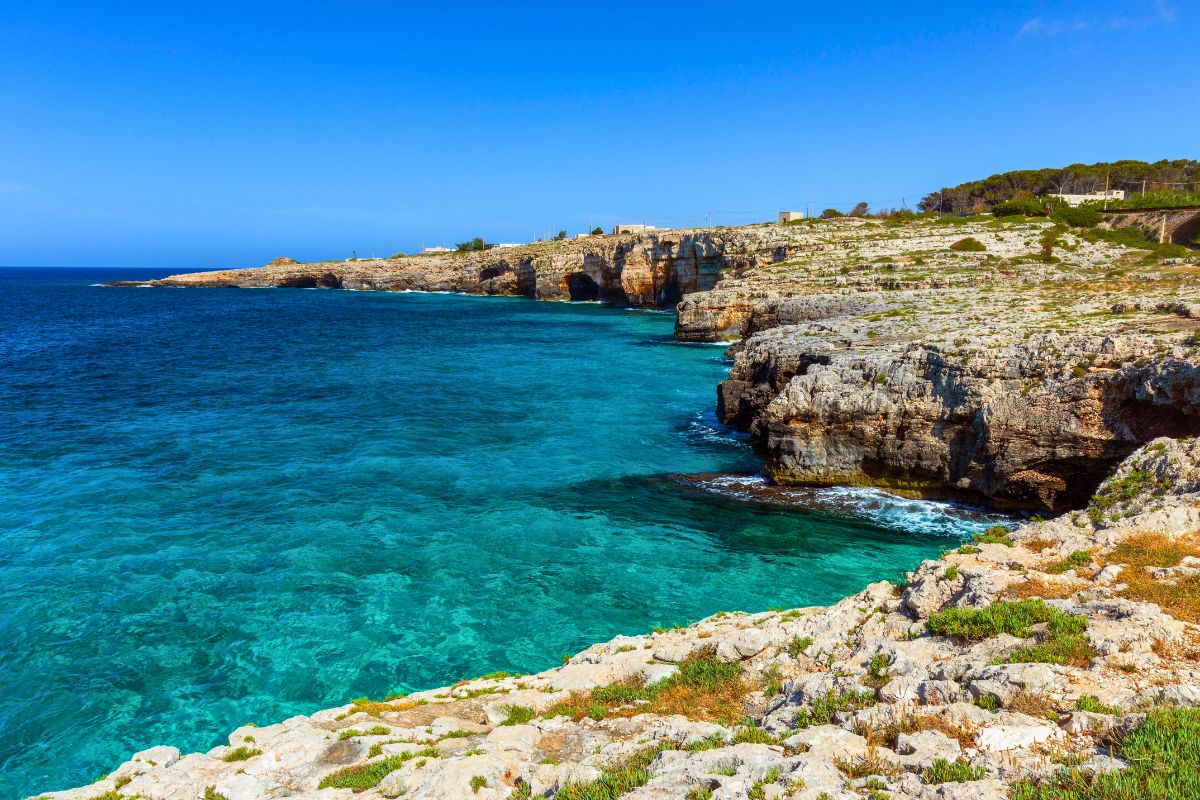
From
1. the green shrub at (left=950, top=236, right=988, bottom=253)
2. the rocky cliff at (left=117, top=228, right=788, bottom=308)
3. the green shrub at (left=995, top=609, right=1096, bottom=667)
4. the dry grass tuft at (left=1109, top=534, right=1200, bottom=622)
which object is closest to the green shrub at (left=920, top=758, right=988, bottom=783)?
the green shrub at (left=995, top=609, right=1096, bottom=667)

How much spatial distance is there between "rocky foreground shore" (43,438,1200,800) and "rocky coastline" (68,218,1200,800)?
36 millimetres

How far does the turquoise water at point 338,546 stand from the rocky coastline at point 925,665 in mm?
3903

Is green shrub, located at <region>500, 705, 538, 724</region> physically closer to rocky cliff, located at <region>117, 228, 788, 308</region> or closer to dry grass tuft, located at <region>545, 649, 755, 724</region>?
dry grass tuft, located at <region>545, 649, 755, 724</region>

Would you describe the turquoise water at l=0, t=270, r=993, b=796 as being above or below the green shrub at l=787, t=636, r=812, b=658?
below

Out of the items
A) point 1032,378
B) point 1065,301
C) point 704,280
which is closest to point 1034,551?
point 1032,378

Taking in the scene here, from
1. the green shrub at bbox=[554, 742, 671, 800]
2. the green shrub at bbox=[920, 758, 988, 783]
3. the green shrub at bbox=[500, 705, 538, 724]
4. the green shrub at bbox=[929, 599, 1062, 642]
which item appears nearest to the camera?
the green shrub at bbox=[920, 758, 988, 783]

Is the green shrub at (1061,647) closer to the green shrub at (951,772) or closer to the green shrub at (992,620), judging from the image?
the green shrub at (992,620)

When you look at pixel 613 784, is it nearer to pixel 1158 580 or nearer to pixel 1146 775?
pixel 1146 775

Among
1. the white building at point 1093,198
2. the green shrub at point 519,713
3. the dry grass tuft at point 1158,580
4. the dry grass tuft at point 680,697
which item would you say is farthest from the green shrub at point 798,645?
the white building at point 1093,198

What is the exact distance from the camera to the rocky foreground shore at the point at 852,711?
7.01 m

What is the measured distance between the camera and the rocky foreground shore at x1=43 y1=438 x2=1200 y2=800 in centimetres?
701

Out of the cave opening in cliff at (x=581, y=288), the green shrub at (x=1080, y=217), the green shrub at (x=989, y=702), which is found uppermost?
the green shrub at (x=1080, y=217)

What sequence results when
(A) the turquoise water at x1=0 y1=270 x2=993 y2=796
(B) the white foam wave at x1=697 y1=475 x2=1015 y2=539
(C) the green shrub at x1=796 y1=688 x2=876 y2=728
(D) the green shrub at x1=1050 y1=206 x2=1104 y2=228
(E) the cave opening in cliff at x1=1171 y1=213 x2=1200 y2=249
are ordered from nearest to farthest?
(C) the green shrub at x1=796 y1=688 x2=876 y2=728 < (A) the turquoise water at x1=0 y1=270 x2=993 y2=796 < (B) the white foam wave at x1=697 y1=475 x2=1015 y2=539 < (E) the cave opening in cliff at x1=1171 y1=213 x2=1200 y2=249 < (D) the green shrub at x1=1050 y1=206 x2=1104 y2=228

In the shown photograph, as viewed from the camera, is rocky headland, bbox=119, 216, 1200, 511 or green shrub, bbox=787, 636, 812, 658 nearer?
green shrub, bbox=787, 636, 812, 658
